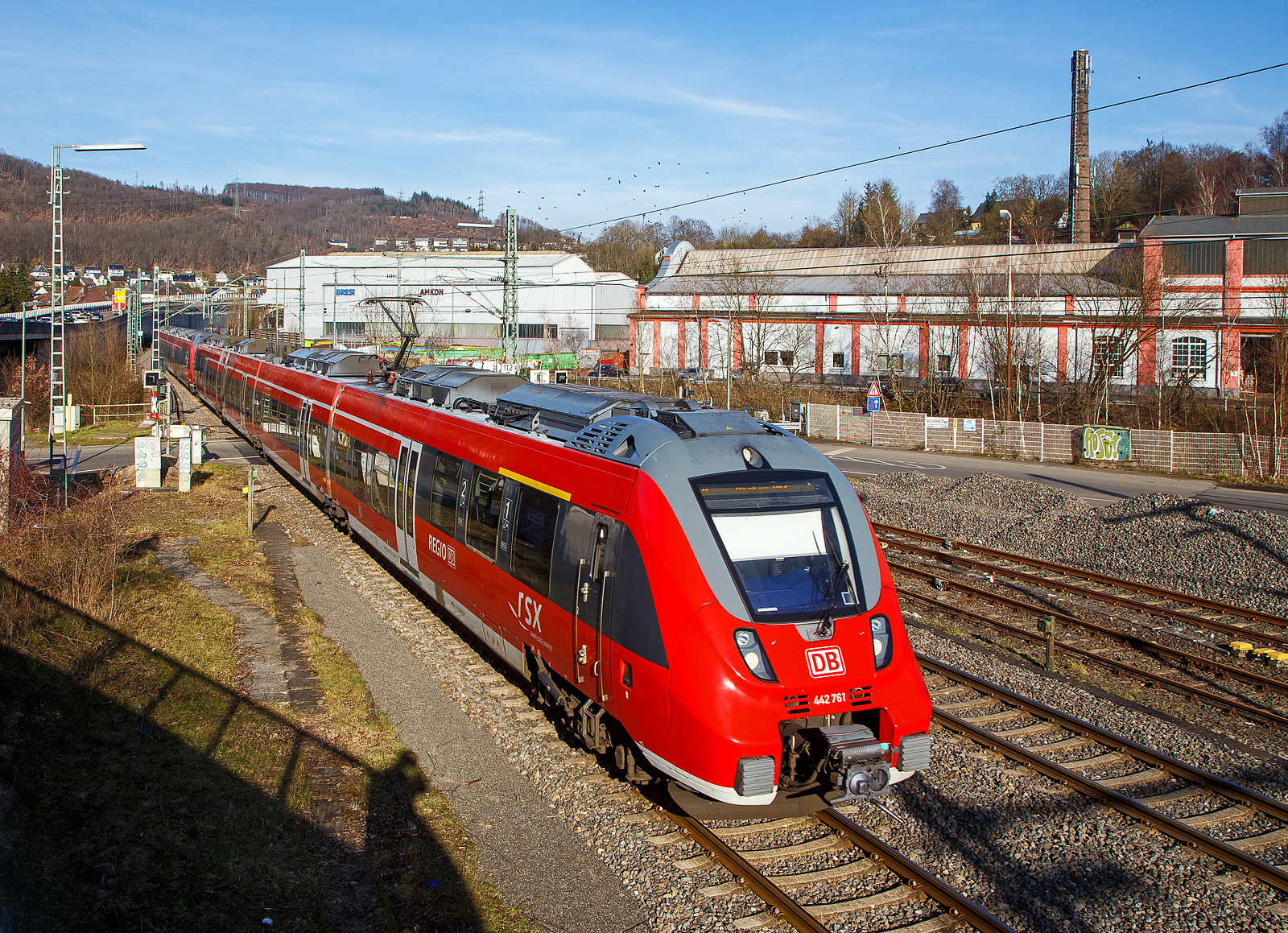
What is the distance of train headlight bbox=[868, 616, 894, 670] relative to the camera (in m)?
6.74

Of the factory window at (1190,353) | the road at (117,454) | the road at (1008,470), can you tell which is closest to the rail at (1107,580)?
the road at (1008,470)

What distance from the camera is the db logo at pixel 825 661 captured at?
6453 mm

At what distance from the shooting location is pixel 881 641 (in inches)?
269

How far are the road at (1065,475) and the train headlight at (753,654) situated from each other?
16.6m

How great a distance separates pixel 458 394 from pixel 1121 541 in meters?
14.3

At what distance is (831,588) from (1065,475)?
89.2 ft

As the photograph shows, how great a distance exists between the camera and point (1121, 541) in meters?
19.2

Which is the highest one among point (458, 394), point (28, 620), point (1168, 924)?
point (458, 394)

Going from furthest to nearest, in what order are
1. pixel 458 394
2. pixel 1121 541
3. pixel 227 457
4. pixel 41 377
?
pixel 41 377, pixel 227 457, pixel 1121 541, pixel 458 394

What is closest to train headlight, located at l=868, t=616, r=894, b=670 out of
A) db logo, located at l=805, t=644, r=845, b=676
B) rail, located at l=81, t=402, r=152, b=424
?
db logo, located at l=805, t=644, r=845, b=676

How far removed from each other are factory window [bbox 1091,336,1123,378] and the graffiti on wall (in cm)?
558

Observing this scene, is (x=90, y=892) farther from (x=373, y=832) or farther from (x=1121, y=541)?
(x=1121, y=541)

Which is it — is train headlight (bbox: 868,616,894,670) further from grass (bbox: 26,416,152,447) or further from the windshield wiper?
grass (bbox: 26,416,152,447)

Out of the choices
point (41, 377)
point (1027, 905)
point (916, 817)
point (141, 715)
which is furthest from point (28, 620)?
point (41, 377)
